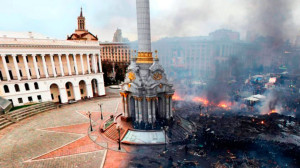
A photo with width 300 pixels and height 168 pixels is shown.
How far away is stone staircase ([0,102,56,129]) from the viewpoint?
76.7ft

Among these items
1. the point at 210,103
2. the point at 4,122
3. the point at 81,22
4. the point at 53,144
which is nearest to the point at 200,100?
the point at 210,103

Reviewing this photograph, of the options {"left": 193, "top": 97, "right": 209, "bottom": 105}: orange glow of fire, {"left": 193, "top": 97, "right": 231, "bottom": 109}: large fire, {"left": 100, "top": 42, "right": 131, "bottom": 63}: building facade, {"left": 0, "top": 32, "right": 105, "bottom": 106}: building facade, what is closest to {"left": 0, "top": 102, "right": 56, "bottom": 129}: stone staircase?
{"left": 0, "top": 32, "right": 105, "bottom": 106}: building facade

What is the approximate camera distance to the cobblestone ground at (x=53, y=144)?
14453 mm

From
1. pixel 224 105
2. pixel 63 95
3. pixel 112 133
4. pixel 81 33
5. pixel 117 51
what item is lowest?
pixel 224 105

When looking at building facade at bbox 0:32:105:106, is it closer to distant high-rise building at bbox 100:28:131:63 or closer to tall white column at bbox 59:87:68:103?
tall white column at bbox 59:87:68:103

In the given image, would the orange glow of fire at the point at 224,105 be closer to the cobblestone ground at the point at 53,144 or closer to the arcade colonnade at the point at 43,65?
the cobblestone ground at the point at 53,144

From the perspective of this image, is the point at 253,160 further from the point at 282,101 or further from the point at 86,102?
the point at 86,102

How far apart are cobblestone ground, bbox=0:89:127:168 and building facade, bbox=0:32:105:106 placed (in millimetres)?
7077

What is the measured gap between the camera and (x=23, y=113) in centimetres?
2641

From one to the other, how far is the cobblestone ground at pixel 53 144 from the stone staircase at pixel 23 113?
1271 mm

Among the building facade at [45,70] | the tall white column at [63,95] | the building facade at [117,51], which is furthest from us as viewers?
the building facade at [117,51]

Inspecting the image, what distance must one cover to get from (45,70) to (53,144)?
19340mm

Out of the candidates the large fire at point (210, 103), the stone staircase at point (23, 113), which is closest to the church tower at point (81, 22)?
the stone staircase at point (23, 113)

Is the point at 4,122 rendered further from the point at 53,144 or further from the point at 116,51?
the point at 116,51
